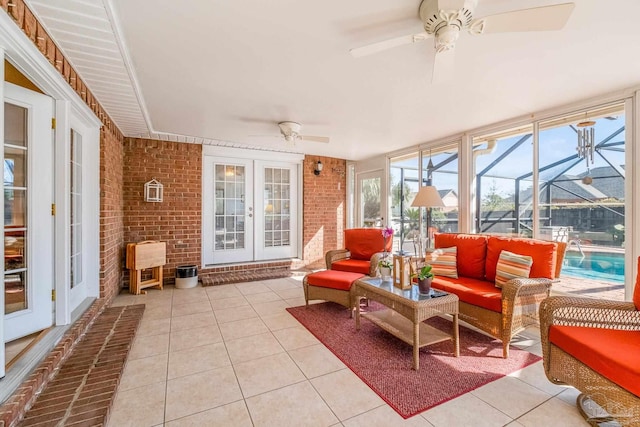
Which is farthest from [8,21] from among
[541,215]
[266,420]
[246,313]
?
[541,215]

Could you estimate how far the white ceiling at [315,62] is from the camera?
1.66 meters

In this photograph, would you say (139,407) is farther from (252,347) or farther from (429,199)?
(429,199)

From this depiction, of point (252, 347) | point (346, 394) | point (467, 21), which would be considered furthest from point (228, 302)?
point (467, 21)

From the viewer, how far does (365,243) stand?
13.6 feet

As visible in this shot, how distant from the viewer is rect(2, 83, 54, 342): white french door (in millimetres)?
2062

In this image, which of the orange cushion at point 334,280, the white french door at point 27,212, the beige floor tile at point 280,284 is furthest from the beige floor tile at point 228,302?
the white french door at point 27,212

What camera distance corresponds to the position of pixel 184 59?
85.1 inches

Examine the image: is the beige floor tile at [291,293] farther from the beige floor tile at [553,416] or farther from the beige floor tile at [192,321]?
the beige floor tile at [553,416]

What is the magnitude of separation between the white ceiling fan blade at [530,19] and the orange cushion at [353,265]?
109 inches

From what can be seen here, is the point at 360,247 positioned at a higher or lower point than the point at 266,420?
higher

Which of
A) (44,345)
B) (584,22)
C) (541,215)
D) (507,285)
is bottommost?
(44,345)

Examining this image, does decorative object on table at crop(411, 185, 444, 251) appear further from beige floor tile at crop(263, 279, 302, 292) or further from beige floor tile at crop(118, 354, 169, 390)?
beige floor tile at crop(118, 354, 169, 390)

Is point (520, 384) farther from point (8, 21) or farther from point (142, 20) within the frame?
point (8, 21)

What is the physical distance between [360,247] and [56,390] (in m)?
3.34
